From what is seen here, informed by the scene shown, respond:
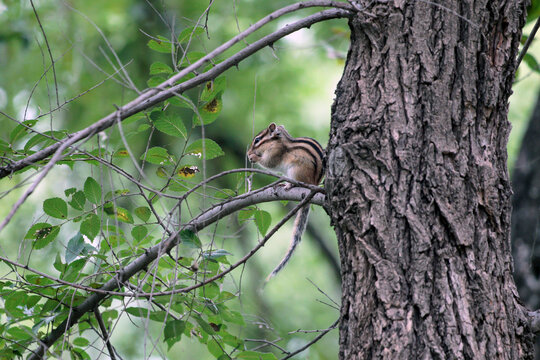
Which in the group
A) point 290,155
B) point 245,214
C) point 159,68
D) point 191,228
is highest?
point 290,155

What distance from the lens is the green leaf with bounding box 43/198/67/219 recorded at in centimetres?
220

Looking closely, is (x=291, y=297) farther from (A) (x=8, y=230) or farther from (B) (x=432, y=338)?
(B) (x=432, y=338)

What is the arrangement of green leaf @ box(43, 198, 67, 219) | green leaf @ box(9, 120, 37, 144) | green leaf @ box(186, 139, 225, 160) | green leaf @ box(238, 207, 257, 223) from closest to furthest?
1. green leaf @ box(9, 120, 37, 144)
2. green leaf @ box(186, 139, 225, 160)
3. green leaf @ box(43, 198, 67, 219)
4. green leaf @ box(238, 207, 257, 223)

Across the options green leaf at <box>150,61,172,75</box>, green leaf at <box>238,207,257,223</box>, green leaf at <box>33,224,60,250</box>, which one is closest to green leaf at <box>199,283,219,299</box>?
green leaf at <box>238,207,257,223</box>

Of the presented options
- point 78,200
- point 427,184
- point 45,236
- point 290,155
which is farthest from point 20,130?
point 290,155

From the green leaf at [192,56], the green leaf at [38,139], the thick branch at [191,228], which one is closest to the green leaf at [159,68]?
the green leaf at [192,56]

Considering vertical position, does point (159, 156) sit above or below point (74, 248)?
above

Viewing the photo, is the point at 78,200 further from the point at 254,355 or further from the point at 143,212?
the point at 254,355

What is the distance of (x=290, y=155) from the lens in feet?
12.7

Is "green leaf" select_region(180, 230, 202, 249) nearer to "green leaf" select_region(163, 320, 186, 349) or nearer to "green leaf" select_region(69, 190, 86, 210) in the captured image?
"green leaf" select_region(163, 320, 186, 349)

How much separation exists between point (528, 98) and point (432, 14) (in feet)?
22.2

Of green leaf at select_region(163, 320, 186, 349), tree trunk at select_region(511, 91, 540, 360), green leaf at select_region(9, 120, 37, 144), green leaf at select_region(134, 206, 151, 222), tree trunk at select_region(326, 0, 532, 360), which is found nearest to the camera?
tree trunk at select_region(326, 0, 532, 360)

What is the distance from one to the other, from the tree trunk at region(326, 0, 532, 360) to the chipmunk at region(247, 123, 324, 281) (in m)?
1.49

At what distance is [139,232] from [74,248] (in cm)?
26
